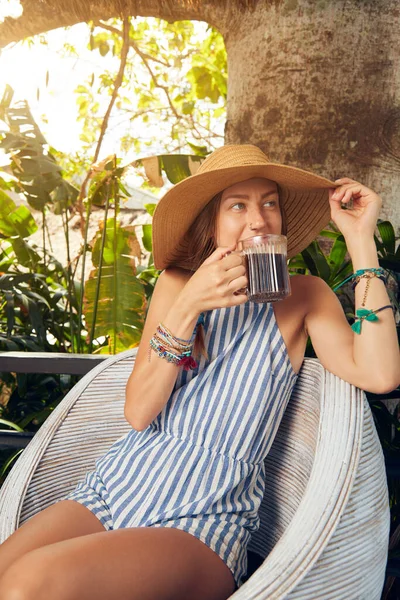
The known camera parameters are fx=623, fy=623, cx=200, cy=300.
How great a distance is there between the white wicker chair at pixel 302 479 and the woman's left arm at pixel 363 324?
4cm

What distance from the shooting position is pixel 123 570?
1159mm

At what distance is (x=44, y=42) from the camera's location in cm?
495

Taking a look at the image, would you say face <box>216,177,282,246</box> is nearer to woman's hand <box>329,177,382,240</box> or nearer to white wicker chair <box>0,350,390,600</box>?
woman's hand <box>329,177,382,240</box>

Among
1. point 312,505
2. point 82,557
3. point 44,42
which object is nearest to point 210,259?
point 312,505

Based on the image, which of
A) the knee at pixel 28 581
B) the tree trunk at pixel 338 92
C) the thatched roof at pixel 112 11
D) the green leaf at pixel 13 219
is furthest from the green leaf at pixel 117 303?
the knee at pixel 28 581

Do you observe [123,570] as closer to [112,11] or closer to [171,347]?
[171,347]

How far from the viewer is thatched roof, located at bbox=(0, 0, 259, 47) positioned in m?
2.87

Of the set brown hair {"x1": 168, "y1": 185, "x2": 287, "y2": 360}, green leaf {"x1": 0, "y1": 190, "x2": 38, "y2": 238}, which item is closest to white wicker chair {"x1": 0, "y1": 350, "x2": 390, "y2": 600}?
brown hair {"x1": 168, "y1": 185, "x2": 287, "y2": 360}

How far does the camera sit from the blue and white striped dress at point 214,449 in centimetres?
140

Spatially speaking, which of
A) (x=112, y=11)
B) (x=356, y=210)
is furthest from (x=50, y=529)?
(x=112, y=11)

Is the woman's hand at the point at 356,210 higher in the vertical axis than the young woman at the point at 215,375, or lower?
higher

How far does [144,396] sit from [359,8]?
1950mm

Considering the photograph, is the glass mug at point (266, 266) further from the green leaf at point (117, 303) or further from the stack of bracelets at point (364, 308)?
the green leaf at point (117, 303)

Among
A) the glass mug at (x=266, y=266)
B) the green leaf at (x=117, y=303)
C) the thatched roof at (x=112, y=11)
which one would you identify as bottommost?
the green leaf at (x=117, y=303)
